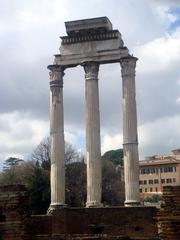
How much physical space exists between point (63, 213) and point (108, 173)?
3901cm

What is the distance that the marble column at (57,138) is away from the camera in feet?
113

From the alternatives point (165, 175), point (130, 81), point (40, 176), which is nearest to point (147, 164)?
point (165, 175)

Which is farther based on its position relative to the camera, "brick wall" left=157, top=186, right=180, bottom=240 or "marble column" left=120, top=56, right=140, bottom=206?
"marble column" left=120, top=56, right=140, bottom=206

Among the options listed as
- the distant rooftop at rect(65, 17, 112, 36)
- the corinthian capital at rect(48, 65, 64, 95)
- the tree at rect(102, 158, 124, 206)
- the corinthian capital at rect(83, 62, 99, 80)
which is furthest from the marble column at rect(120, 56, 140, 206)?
the tree at rect(102, 158, 124, 206)

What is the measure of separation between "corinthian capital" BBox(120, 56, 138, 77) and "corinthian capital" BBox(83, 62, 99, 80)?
156cm

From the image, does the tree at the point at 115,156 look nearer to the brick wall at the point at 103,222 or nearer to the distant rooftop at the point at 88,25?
the distant rooftop at the point at 88,25

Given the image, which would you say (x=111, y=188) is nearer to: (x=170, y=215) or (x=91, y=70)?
(x=91, y=70)

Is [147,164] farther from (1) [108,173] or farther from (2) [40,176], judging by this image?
(2) [40,176]

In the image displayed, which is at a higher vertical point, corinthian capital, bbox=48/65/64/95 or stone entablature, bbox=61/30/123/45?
stone entablature, bbox=61/30/123/45

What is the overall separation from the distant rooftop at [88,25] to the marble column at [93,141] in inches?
86.9

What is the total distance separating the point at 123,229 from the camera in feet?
89.7

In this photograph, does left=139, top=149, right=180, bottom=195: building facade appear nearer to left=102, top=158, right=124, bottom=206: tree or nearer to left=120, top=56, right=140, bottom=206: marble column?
left=102, top=158, right=124, bottom=206: tree

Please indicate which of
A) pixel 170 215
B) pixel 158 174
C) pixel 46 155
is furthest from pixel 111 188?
pixel 170 215

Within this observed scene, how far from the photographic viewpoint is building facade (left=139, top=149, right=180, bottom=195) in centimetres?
11631
